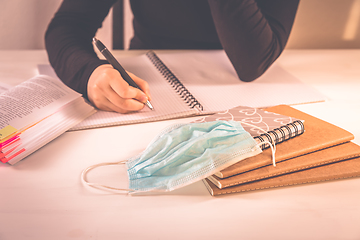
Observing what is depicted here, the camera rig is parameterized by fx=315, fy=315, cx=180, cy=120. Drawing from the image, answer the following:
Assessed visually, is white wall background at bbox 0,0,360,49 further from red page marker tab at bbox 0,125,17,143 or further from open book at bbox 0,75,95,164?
red page marker tab at bbox 0,125,17,143

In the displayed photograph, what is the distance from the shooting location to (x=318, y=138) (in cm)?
58

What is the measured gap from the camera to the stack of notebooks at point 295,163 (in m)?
→ 0.51

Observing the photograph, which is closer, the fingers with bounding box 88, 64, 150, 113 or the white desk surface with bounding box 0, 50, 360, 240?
the white desk surface with bounding box 0, 50, 360, 240

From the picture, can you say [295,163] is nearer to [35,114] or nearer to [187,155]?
[187,155]

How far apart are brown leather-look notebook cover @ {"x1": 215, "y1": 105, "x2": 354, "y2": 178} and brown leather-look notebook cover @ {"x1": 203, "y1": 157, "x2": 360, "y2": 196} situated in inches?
1.0

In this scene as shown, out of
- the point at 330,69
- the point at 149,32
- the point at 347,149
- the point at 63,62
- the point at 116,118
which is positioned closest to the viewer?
the point at 347,149

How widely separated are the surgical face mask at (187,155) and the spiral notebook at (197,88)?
7.6 inches

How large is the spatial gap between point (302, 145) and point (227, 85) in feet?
1.44

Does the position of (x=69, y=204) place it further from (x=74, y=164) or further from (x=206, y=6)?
(x=206, y=6)

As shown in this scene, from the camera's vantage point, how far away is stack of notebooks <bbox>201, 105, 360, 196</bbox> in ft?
1.68

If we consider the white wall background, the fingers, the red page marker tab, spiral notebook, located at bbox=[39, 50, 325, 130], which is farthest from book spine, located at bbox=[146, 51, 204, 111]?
the white wall background

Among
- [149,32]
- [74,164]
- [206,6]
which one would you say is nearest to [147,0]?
[149,32]

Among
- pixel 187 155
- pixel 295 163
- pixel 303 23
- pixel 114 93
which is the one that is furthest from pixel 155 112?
pixel 303 23

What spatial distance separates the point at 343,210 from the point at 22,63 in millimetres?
1036
